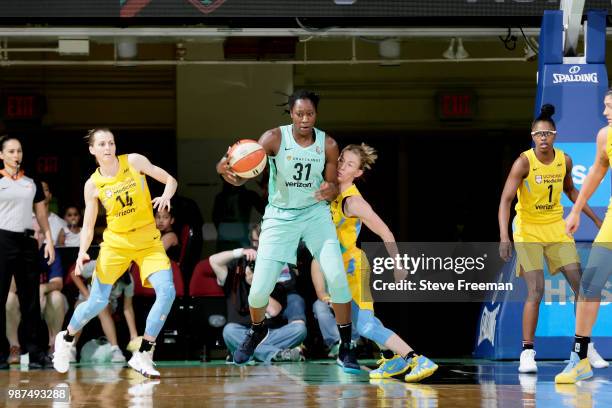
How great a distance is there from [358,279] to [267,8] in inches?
106

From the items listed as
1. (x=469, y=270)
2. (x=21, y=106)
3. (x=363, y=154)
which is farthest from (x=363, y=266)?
(x=21, y=106)

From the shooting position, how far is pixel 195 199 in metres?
14.2

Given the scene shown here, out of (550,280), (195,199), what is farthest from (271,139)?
(195,199)

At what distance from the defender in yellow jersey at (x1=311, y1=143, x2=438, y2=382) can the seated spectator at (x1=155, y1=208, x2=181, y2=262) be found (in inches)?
126

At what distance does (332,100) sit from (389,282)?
422 cm

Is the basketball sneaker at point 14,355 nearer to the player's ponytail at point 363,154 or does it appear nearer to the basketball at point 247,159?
the basketball at point 247,159

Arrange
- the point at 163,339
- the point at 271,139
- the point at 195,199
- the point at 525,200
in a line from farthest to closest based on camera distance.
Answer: the point at 195,199 → the point at 163,339 → the point at 525,200 → the point at 271,139

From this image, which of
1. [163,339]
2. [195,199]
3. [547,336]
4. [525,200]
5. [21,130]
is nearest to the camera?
[525,200]

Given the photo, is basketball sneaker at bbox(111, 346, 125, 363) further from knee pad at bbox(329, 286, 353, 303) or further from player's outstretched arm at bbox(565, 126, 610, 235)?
player's outstretched arm at bbox(565, 126, 610, 235)

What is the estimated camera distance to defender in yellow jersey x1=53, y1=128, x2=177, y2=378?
8930 mm

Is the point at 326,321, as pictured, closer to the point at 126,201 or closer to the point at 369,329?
the point at 369,329

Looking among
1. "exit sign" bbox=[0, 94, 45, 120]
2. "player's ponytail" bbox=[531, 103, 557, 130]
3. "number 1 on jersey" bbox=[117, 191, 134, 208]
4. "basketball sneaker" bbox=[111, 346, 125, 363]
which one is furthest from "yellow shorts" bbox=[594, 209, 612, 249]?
"exit sign" bbox=[0, 94, 45, 120]

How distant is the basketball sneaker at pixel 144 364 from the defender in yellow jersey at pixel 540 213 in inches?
120

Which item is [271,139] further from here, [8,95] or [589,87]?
[8,95]
